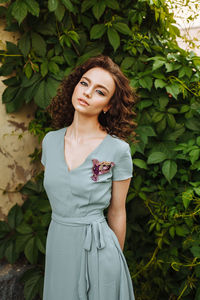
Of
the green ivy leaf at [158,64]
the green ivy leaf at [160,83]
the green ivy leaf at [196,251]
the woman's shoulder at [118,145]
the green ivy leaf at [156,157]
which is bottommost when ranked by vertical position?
the green ivy leaf at [196,251]

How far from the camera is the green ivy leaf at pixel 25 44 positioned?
1325 millimetres

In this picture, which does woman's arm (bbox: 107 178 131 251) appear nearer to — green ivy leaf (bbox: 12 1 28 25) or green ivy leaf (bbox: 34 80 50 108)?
green ivy leaf (bbox: 34 80 50 108)

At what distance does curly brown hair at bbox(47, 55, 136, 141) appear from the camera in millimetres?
942

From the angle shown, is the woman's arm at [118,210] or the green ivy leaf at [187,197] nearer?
the woman's arm at [118,210]

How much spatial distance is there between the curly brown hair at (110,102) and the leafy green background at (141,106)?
0.24 metres

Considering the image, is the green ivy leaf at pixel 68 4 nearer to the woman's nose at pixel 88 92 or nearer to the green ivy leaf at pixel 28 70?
the green ivy leaf at pixel 28 70

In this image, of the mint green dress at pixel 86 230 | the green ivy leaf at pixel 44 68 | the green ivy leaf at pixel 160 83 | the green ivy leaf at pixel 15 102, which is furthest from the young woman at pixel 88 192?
the green ivy leaf at pixel 15 102

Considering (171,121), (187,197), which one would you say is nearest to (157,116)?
(171,121)

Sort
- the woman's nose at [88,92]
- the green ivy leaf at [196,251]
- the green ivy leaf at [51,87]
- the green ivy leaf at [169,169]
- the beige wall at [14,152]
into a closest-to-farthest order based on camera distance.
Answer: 1. the woman's nose at [88,92]
2. the green ivy leaf at [196,251]
3. the green ivy leaf at [169,169]
4. the green ivy leaf at [51,87]
5. the beige wall at [14,152]

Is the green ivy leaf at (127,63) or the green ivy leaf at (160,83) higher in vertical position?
the green ivy leaf at (127,63)

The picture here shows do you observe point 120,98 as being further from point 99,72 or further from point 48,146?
point 48,146

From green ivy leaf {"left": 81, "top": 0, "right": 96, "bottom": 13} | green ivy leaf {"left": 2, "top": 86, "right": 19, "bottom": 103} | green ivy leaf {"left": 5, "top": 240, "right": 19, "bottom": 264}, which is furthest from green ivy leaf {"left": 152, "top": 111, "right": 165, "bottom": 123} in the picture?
green ivy leaf {"left": 5, "top": 240, "right": 19, "bottom": 264}

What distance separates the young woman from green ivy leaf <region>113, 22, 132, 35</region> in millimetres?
439

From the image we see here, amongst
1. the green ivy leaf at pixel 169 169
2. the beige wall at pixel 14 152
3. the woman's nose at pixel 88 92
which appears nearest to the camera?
the woman's nose at pixel 88 92
